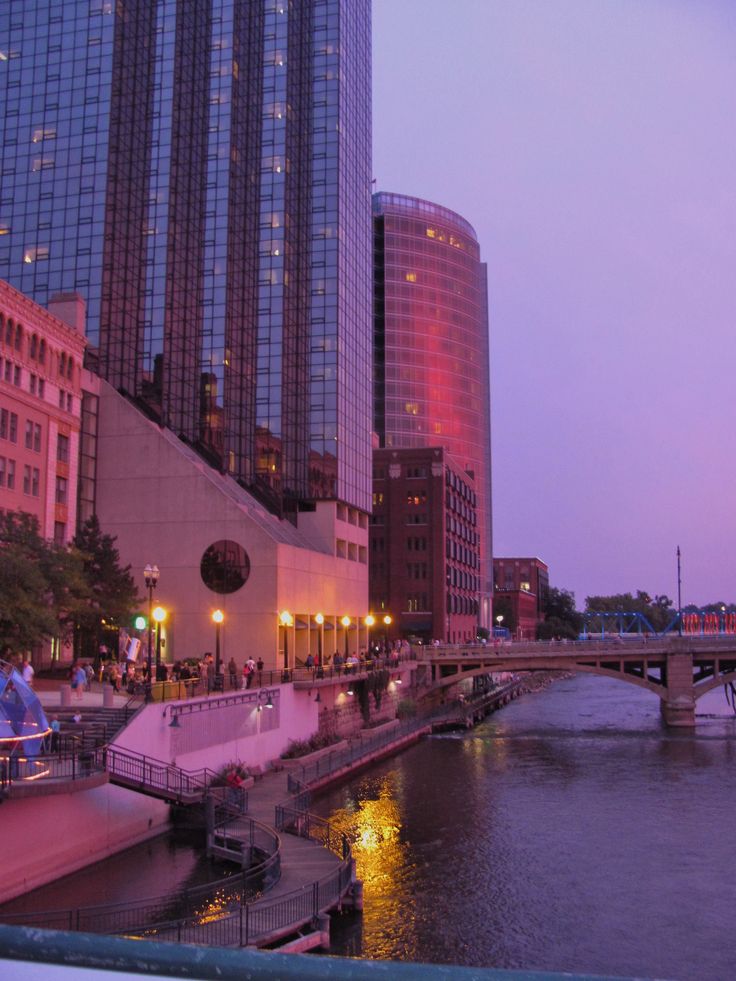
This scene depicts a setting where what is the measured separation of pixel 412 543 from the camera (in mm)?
136250

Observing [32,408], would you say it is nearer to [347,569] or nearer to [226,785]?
[226,785]

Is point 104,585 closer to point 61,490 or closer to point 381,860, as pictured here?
point 61,490

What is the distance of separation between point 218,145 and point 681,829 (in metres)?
89.8

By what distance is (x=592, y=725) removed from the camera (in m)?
90.1

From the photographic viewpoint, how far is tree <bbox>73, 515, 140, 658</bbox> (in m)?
57.1

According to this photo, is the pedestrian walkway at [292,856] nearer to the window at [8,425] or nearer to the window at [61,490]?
the window at [8,425]

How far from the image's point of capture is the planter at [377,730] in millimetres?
69875

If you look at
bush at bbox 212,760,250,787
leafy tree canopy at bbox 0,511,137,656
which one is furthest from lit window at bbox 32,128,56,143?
bush at bbox 212,760,250,787

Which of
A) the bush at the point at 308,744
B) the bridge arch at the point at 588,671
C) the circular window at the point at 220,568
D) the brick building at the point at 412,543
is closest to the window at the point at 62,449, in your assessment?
the circular window at the point at 220,568

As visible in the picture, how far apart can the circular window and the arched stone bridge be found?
30.5 m

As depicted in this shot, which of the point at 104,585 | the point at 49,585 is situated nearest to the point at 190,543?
the point at 104,585

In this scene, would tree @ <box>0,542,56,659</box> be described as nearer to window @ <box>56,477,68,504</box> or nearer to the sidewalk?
the sidewalk

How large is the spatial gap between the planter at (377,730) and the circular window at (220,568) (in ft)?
49.5

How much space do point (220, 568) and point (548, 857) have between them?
42304mm
